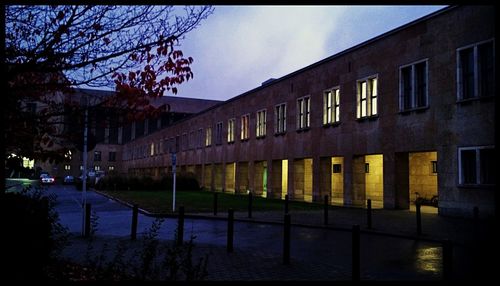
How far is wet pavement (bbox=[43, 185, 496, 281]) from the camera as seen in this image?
340 inches

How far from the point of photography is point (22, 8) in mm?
6020

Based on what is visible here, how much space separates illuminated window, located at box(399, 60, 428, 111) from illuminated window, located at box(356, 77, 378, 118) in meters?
2.04

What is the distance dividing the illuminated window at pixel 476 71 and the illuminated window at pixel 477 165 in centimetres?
223

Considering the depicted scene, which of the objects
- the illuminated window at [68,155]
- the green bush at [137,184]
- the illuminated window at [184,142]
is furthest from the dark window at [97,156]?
the illuminated window at [68,155]

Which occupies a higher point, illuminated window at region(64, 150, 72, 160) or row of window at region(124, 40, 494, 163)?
row of window at region(124, 40, 494, 163)

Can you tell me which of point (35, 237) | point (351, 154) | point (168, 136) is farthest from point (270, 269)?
point (168, 136)

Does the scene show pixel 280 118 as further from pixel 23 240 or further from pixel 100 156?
pixel 100 156

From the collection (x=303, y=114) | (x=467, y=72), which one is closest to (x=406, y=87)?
(x=467, y=72)

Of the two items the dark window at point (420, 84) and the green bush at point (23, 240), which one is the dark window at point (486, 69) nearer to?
the dark window at point (420, 84)

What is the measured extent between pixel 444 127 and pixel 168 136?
2065 inches

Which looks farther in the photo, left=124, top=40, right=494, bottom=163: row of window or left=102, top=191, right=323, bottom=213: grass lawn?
left=102, top=191, right=323, bottom=213: grass lawn

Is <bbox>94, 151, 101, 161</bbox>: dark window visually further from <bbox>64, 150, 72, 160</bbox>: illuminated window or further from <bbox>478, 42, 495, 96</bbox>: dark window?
<bbox>64, 150, 72, 160</bbox>: illuminated window

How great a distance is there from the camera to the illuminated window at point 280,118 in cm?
3497

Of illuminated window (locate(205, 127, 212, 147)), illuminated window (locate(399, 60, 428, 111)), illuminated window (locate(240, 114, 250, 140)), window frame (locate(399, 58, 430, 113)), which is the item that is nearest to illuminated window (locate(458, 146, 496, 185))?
window frame (locate(399, 58, 430, 113))
